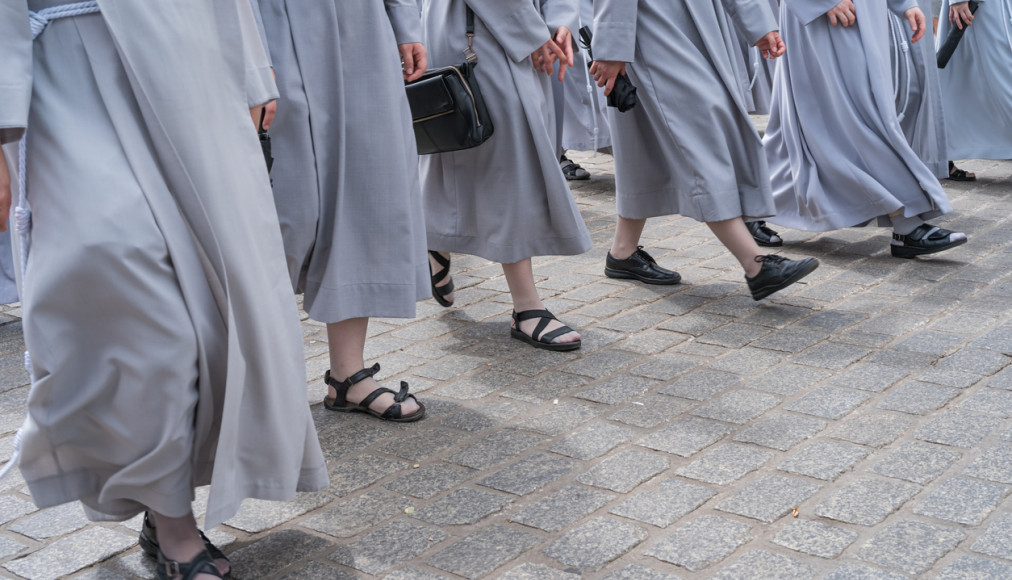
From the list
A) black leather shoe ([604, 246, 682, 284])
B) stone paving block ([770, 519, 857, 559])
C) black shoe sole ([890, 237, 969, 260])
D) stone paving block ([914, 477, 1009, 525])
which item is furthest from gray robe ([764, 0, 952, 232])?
stone paving block ([770, 519, 857, 559])

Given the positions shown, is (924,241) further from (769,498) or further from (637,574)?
(637,574)

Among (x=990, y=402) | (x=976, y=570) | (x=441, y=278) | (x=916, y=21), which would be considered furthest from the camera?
(x=916, y=21)

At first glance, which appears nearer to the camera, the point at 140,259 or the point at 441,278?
the point at 140,259

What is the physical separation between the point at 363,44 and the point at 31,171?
1387 mm

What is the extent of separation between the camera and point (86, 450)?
246 cm

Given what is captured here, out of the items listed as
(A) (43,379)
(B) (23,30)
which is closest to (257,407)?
(A) (43,379)

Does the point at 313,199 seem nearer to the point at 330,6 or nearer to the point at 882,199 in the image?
the point at 330,6

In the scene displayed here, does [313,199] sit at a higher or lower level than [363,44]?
lower

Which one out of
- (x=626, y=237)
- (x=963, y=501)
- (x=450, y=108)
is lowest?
(x=963, y=501)

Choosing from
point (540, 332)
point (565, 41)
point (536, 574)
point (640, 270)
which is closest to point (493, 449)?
point (536, 574)

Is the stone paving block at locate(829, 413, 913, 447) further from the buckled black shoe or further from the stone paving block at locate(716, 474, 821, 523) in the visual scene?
the buckled black shoe

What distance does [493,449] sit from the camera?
3.46 meters

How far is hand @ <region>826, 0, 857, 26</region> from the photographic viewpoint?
542 centimetres

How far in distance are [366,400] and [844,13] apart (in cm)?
308
